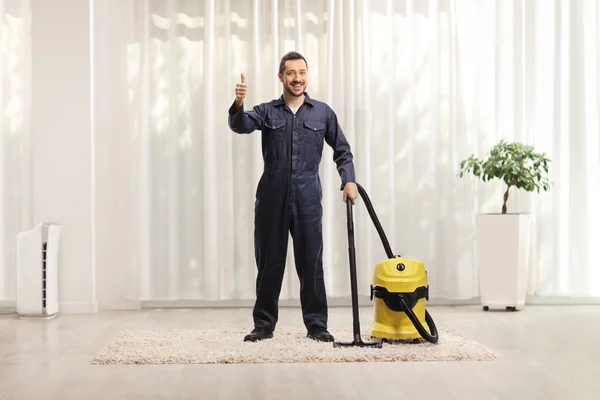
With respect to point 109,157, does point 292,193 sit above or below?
below

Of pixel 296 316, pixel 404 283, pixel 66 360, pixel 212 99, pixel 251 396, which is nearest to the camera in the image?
pixel 251 396

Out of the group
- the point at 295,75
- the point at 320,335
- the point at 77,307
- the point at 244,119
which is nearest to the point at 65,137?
the point at 77,307

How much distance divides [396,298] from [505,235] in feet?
4.95

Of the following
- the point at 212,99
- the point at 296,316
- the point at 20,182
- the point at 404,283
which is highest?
the point at 212,99

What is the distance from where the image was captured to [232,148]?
5.20m

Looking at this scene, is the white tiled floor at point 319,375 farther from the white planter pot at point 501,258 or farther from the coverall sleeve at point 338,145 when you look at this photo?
the coverall sleeve at point 338,145

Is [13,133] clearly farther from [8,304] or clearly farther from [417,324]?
[417,324]

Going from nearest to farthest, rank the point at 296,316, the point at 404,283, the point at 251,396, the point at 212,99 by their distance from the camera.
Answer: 1. the point at 251,396
2. the point at 404,283
3. the point at 296,316
4. the point at 212,99

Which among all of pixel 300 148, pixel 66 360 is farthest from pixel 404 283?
pixel 66 360

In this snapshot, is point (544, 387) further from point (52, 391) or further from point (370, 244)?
point (370, 244)

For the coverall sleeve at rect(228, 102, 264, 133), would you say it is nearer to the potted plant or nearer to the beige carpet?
the beige carpet

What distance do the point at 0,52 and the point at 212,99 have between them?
4.29ft

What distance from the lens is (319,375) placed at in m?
3.10

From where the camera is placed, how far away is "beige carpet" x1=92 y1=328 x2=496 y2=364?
3389 mm
